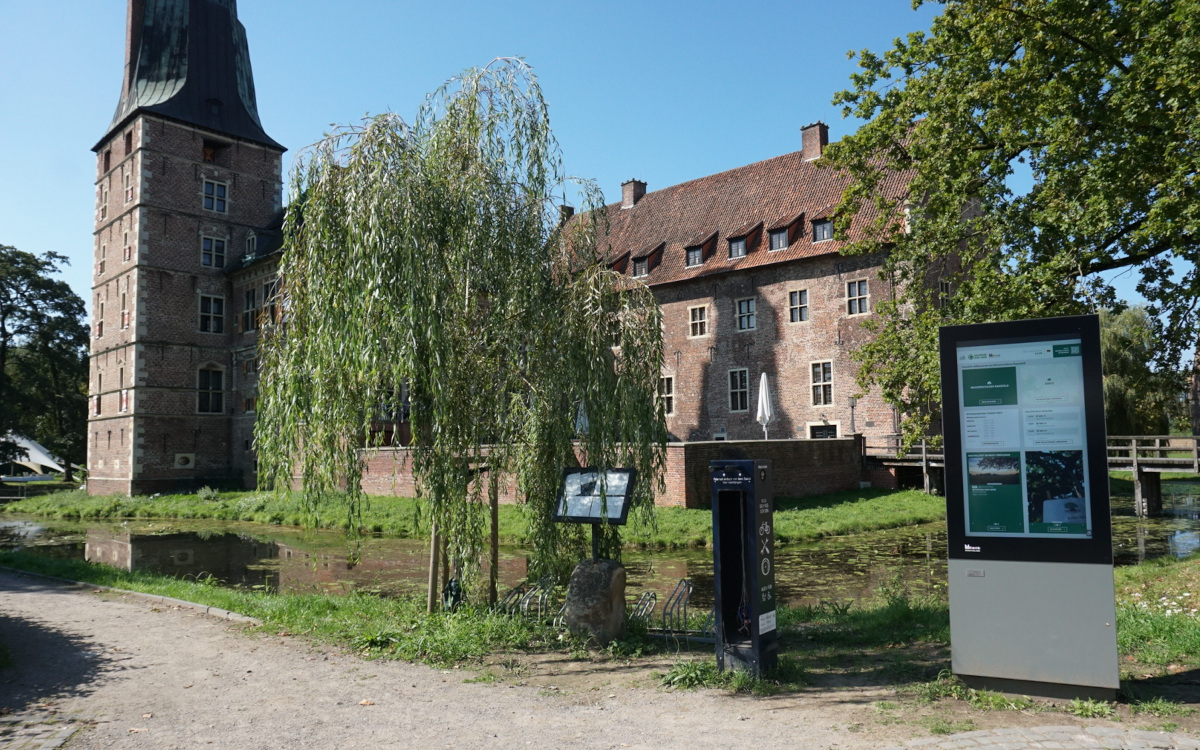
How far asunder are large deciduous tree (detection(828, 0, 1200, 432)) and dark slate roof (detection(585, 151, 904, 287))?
13.4 m

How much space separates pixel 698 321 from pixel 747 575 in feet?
87.4

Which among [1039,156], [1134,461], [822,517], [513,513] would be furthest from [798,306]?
[1039,156]

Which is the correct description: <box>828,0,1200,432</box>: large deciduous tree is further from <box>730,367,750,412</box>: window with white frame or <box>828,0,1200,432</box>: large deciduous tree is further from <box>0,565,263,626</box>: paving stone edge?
<box>730,367,750,412</box>: window with white frame

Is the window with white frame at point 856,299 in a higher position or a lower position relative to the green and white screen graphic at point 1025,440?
higher

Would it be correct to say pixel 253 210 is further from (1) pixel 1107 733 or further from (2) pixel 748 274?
(1) pixel 1107 733

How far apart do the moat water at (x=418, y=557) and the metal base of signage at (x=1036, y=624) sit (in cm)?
516

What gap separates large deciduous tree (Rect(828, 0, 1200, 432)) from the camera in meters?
10.3

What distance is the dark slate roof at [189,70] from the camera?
116 ft

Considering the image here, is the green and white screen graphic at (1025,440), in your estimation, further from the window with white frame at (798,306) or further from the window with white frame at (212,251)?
the window with white frame at (212,251)

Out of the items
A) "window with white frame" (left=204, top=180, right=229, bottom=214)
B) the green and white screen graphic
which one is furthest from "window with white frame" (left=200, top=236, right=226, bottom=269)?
the green and white screen graphic

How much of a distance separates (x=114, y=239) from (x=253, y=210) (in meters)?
5.84

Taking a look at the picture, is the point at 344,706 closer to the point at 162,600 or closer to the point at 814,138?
the point at 162,600

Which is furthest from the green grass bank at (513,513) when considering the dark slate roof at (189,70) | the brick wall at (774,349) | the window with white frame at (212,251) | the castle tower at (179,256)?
the dark slate roof at (189,70)

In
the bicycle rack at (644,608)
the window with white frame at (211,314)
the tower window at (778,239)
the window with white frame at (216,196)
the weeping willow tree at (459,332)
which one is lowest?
the bicycle rack at (644,608)
